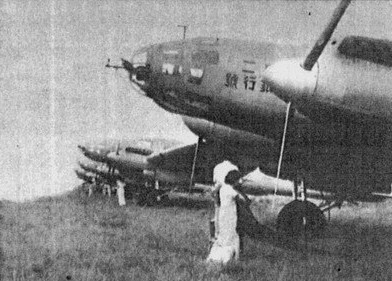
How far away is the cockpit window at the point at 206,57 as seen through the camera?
1021 centimetres

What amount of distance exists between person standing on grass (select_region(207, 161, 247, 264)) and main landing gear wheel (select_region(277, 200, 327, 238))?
4157mm

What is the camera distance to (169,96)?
10.8 meters

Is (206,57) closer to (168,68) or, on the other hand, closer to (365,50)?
(168,68)

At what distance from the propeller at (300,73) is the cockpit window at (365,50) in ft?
1.06

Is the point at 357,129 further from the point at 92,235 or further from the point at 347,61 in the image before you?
the point at 92,235

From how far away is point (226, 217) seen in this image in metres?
7.72

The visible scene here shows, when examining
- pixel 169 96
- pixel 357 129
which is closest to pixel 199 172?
pixel 169 96

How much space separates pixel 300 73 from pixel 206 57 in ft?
8.63

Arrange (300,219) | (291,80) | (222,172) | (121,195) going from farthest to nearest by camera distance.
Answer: (121,195)
(300,219)
(291,80)
(222,172)

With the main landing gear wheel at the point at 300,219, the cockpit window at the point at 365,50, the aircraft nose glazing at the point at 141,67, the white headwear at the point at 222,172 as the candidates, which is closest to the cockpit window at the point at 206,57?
the aircraft nose glazing at the point at 141,67

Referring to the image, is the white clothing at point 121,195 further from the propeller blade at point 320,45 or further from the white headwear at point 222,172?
the propeller blade at point 320,45

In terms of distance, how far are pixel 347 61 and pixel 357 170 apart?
136 inches

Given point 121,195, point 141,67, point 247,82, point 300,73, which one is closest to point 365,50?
point 300,73

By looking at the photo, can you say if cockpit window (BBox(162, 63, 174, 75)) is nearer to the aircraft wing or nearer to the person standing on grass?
the person standing on grass
